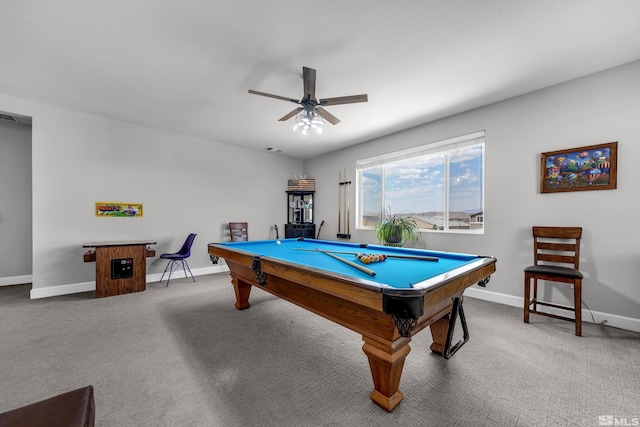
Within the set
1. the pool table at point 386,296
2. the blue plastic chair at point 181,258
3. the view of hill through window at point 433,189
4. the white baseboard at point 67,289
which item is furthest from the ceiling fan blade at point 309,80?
the white baseboard at point 67,289

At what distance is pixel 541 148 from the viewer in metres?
3.05

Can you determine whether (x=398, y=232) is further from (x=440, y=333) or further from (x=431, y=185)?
(x=440, y=333)

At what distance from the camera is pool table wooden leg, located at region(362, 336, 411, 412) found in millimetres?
1414

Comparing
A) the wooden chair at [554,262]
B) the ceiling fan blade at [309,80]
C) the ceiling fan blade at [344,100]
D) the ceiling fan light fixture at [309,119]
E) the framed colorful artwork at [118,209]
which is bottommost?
the wooden chair at [554,262]

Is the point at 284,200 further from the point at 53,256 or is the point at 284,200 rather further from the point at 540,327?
the point at 540,327

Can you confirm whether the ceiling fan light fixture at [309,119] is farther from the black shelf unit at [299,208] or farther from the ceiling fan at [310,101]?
the black shelf unit at [299,208]

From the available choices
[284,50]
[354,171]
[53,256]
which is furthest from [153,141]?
[354,171]

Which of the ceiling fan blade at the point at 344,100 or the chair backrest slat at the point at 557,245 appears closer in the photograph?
the ceiling fan blade at the point at 344,100

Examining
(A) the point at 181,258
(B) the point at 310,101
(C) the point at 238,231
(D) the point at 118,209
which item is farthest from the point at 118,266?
(B) the point at 310,101

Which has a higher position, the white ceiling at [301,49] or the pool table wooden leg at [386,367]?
the white ceiling at [301,49]

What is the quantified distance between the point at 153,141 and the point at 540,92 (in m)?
5.75

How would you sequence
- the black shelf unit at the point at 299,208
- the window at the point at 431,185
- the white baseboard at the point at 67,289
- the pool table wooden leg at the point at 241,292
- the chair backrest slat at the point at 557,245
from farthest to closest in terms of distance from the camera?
the black shelf unit at the point at 299,208 < the window at the point at 431,185 < the white baseboard at the point at 67,289 < the pool table wooden leg at the point at 241,292 < the chair backrest slat at the point at 557,245

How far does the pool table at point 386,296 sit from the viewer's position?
48.2 inches

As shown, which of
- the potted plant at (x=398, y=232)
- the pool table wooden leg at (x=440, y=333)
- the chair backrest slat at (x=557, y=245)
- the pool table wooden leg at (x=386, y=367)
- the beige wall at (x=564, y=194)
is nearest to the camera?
the pool table wooden leg at (x=386, y=367)
